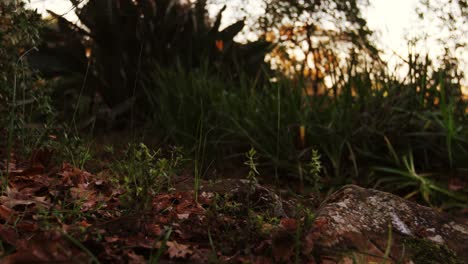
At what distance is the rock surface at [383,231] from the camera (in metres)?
1.84

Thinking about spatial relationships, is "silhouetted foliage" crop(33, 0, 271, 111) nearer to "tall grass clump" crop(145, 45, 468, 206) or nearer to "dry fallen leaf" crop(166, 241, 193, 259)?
"tall grass clump" crop(145, 45, 468, 206)

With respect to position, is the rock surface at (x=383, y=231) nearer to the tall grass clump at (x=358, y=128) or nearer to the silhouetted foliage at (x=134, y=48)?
the tall grass clump at (x=358, y=128)

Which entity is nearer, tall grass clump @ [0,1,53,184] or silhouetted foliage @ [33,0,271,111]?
tall grass clump @ [0,1,53,184]

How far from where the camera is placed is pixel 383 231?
2.09m

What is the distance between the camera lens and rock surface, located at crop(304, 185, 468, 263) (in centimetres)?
184

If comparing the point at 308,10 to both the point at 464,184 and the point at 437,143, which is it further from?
the point at 464,184

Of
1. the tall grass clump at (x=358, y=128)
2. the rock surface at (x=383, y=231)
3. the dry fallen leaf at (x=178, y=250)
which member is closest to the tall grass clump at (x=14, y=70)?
the tall grass clump at (x=358, y=128)

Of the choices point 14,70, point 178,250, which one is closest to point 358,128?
point 14,70

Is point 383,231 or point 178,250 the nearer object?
point 178,250

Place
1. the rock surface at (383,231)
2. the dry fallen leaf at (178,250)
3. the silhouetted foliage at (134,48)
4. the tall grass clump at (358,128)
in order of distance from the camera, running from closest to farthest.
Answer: the dry fallen leaf at (178,250) < the rock surface at (383,231) < the tall grass clump at (358,128) < the silhouetted foliage at (134,48)

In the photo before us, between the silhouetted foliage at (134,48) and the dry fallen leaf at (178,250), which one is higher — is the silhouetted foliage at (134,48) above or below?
above

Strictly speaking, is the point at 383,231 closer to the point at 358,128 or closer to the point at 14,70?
the point at 358,128

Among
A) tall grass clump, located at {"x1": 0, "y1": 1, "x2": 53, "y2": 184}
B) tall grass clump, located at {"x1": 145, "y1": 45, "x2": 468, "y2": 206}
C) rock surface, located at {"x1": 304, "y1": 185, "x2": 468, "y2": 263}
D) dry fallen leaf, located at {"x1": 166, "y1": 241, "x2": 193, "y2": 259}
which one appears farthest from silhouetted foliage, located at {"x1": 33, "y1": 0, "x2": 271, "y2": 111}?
dry fallen leaf, located at {"x1": 166, "y1": 241, "x2": 193, "y2": 259}

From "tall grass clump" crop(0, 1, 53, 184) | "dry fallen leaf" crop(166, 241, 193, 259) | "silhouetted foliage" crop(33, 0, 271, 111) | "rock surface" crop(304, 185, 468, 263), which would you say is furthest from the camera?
"silhouetted foliage" crop(33, 0, 271, 111)
